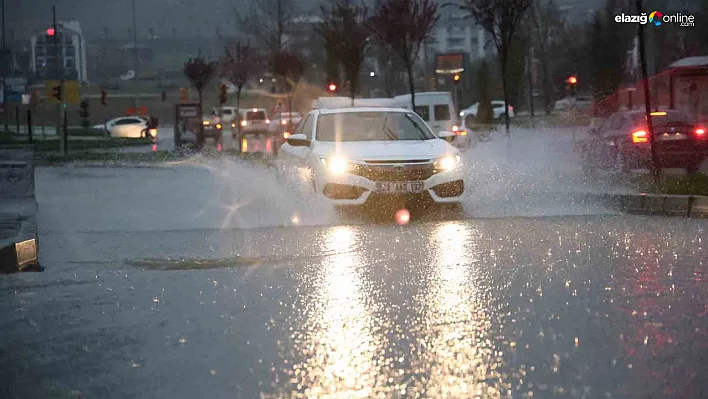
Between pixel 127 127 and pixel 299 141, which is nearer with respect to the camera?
pixel 299 141

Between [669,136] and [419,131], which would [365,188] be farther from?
[669,136]

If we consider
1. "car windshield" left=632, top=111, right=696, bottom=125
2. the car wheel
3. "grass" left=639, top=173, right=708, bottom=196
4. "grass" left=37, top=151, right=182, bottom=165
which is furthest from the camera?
"grass" left=37, top=151, right=182, bottom=165

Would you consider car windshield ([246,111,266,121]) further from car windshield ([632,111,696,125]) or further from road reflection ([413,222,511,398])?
road reflection ([413,222,511,398])

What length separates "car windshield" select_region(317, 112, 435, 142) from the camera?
14500mm

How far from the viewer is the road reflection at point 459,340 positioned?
4922mm

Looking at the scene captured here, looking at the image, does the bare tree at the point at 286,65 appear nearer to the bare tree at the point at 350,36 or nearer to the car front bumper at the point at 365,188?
the bare tree at the point at 350,36

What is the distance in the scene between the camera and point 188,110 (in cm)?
4306

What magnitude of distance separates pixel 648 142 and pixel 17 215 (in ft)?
43.0

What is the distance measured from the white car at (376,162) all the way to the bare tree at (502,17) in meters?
16.3

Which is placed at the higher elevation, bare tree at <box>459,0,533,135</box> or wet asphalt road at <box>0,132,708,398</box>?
bare tree at <box>459,0,533,135</box>

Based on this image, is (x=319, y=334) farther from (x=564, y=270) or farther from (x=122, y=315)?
(x=564, y=270)

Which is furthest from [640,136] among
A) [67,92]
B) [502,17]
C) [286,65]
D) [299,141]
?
[286,65]

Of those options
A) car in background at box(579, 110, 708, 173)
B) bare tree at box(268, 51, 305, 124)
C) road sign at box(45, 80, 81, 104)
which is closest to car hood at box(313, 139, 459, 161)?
car in background at box(579, 110, 708, 173)

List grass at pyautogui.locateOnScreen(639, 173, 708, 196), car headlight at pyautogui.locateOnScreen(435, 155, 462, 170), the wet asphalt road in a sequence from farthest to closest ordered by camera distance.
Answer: grass at pyautogui.locateOnScreen(639, 173, 708, 196) → car headlight at pyautogui.locateOnScreen(435, 155, 462, 170) → the wet asphalt road
